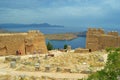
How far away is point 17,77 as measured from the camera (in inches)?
789

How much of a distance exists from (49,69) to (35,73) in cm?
114

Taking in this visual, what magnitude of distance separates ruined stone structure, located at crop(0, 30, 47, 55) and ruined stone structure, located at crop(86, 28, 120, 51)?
651 centimetres

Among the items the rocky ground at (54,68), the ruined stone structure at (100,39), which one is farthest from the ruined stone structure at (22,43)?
the rocky ground at (54,68)

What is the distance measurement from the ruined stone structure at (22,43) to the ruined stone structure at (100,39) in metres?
6.51

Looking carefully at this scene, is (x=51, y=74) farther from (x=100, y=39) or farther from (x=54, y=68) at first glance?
(x=100, y=39)

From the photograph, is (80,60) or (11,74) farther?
(80,60)

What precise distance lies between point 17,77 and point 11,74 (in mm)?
934

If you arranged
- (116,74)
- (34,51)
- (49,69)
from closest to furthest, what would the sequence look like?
(116,74)
(49,69)
(34,51)

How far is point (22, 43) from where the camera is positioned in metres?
36.2

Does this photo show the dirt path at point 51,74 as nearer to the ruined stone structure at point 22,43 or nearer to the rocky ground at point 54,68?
the rocky ground at point 54,68

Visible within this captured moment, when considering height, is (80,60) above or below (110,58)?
below

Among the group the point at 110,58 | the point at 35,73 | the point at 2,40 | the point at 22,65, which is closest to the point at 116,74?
the point at 110,58

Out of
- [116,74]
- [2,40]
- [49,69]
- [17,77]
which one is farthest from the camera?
[2,40]

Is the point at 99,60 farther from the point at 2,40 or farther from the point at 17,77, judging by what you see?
the point at 2,40
